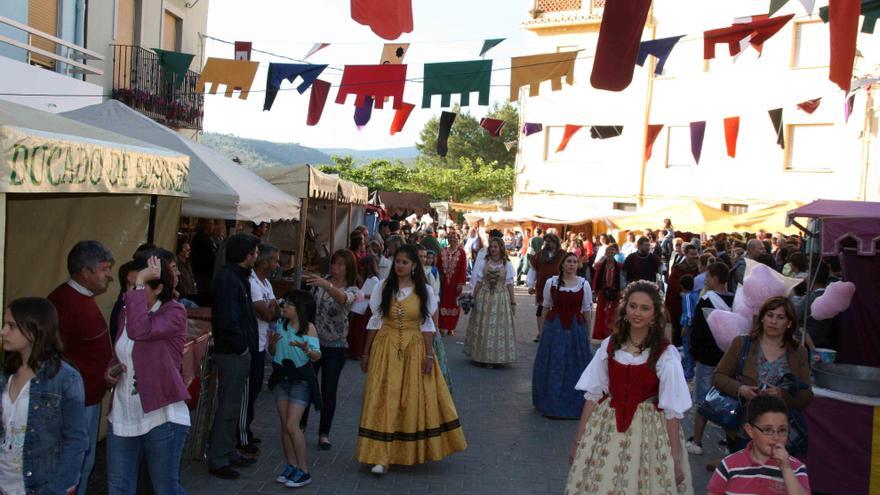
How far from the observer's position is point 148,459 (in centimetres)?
414

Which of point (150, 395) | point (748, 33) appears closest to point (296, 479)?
point (150, 395)

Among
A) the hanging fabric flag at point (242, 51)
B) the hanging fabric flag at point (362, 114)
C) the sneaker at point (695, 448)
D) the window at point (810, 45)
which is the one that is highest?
the window at point (810, 45)

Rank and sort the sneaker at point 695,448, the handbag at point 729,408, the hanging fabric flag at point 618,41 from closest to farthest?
the handbag at point 729,408
the hanging fabric flag at point 618,41
the sneaker at point 695,448

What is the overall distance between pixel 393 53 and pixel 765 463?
31.0ft

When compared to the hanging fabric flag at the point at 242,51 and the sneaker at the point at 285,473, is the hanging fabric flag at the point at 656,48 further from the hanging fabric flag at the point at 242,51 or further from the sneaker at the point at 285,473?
the sneaker at the point at 285,473

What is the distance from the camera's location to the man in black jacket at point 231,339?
5566 mm

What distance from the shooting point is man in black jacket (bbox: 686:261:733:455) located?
6.89 metres

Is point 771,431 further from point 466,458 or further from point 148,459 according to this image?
point 466,458

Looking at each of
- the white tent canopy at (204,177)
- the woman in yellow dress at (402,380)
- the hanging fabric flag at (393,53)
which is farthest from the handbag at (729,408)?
the hanging fabric flag at (393,53)

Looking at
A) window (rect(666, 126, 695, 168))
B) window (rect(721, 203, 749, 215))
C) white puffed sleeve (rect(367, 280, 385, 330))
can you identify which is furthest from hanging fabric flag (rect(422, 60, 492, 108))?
window (rect(666, 126, 695, 168))

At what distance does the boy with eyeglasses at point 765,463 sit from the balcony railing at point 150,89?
1370 centimetres

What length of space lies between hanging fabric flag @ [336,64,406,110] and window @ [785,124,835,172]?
18858 mm

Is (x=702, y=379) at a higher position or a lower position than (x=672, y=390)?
lower

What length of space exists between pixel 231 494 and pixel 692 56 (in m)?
26.0
